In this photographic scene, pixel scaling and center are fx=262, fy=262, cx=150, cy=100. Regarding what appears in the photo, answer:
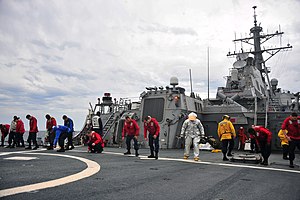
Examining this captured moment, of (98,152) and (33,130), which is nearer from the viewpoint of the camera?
(98,152)

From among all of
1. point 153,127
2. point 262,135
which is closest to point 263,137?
point 262,135

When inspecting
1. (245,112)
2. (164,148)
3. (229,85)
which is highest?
(229,85)

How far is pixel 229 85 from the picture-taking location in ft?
75.1

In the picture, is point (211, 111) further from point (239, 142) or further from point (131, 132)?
point (131, 132)

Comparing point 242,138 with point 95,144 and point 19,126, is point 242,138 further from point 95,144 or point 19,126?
point 19,126

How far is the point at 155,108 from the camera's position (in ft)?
48.8

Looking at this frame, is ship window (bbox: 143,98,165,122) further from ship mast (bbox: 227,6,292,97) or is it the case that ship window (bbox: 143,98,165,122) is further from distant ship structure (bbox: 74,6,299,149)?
ship mast (bbox: 227,6,292,97)

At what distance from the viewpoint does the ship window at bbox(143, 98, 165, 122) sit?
575 inches

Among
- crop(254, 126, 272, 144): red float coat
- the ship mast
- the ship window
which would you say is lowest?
crop(254, 126, 272, 144): red float coat

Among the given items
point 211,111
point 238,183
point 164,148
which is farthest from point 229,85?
point 238,183

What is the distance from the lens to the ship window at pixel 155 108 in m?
14.6

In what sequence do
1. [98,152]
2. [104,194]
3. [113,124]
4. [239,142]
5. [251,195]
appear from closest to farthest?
[104,194] < [251,195] < [98,152] < [239,142] < [113,124]

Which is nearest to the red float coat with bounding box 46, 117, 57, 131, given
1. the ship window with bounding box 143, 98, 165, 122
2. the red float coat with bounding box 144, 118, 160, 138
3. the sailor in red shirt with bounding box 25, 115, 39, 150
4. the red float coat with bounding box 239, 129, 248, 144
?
the sailor in red shirt with bounding box 25, 115, 39, 150

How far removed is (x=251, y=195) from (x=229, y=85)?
20259 mm
